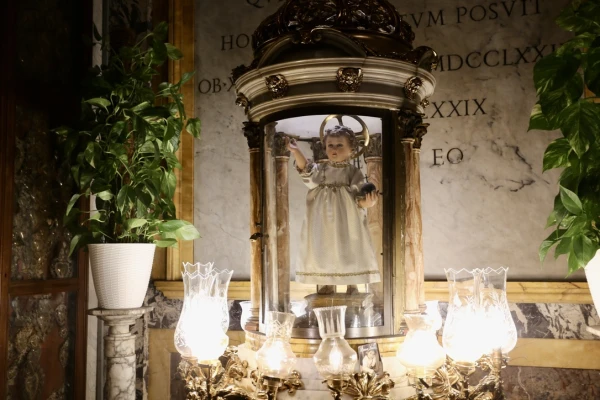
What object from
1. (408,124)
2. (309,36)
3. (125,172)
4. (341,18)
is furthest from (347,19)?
(125,172)

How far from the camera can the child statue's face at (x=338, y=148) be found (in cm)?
235

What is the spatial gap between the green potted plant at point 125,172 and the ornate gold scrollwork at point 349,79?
812 millimetres

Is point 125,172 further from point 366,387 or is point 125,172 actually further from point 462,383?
point 462,383

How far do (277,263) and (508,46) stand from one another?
5.07 ft

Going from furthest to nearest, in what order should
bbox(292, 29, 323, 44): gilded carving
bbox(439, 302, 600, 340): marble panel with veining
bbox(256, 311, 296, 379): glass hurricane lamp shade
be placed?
bbox(439, 302, 600, 340): marble panel with veining
bbox(292, 29, 323, 44): gilded carving
bbox(256, 311, 296, 379): glass hurricane lamp shade

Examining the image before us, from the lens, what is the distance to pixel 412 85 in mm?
2346

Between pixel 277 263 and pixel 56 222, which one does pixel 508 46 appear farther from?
pixel 56 222

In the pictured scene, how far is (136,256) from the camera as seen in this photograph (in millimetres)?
2465

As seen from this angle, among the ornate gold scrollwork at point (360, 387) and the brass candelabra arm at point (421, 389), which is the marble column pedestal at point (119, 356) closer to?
the ornate gold scrollwork at point (360, 387)

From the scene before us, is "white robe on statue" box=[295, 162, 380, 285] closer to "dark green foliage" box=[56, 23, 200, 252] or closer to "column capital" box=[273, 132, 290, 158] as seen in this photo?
"column capital" box=[273, 132, 290, 158]

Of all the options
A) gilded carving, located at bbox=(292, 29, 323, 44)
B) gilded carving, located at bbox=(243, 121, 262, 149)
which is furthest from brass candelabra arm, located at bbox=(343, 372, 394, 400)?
gilded carving, located at bbox=(292, 29, 323, 44)

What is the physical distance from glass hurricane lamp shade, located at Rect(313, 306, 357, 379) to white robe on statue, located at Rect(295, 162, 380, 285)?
0.24 metres

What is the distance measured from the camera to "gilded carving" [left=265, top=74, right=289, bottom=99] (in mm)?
2320

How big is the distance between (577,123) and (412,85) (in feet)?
2.54
